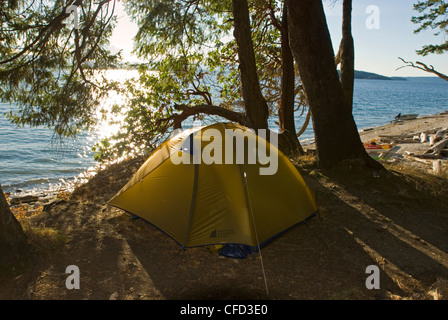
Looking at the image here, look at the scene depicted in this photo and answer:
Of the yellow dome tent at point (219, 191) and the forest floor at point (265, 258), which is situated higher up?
the yellow dome tent at point (219, 191)

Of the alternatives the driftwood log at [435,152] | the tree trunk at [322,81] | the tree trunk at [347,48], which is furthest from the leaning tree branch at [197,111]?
the driftwood log at [435,152]

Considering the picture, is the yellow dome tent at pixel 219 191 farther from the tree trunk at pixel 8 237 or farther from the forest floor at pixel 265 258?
the tree trunk at pixel 8 237

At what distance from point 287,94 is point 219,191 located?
8.27 meters

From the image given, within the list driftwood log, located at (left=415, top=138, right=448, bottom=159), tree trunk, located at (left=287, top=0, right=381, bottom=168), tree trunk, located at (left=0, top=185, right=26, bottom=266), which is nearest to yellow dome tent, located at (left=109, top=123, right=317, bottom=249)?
tree trunk, located at (left=0, top=185, right=26, bottom=266)

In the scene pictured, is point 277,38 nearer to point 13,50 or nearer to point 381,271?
point 13,50

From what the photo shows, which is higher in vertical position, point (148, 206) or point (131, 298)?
point (148, 206)

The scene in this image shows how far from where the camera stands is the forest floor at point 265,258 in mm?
4582

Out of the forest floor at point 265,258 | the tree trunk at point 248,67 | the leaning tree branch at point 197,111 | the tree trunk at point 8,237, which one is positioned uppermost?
the tree trunk at point 248,67

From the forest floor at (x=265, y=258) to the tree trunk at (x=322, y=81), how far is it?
1.49 m

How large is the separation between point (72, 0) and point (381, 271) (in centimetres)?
854

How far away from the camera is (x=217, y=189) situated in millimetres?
5539

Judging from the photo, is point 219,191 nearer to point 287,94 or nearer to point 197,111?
point 197,111

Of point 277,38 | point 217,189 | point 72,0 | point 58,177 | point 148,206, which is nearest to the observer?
point 217,189
